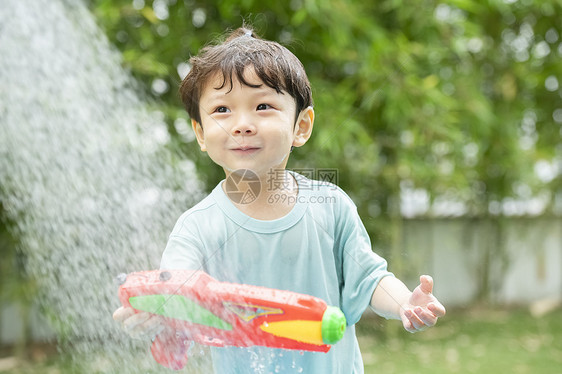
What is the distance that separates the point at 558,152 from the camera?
18.6 feet

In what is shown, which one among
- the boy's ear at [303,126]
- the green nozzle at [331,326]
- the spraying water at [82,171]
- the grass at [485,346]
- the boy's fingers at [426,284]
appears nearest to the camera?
the green nozzle at [331,326]

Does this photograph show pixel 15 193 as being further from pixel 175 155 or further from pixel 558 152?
pixel 558 152

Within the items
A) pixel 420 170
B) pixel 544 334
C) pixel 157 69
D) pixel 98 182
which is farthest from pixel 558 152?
pixel 98 182

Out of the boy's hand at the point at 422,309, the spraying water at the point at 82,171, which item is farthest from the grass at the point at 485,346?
the boy's hand at the point at 422,309

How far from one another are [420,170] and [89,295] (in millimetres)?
2271

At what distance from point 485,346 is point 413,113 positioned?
2.28m

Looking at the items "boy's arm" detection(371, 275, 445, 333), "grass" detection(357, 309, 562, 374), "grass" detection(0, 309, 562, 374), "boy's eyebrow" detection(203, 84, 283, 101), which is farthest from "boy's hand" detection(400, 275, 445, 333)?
"grass" detection(357, 309, 562, 374)

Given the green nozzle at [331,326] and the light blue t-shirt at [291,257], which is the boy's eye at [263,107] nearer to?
the light blue t-shirt at [291,257]

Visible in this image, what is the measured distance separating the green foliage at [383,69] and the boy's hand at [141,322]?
0.64 m

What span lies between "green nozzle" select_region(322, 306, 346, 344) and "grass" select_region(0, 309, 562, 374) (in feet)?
7.71

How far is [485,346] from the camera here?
176 inches

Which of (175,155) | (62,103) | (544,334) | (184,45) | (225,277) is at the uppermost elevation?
(184,45)

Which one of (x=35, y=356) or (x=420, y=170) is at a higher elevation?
(x=420, y=170)

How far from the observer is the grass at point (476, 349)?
379 cm
